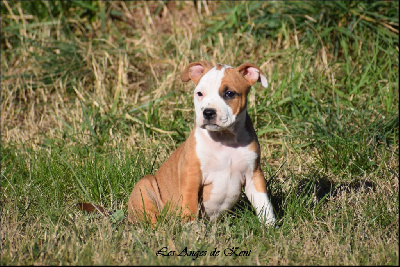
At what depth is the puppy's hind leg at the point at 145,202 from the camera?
5055 millimetres

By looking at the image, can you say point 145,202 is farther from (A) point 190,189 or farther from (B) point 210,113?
(B) point 210,113

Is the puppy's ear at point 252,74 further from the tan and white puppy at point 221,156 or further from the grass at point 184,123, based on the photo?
the grass at point 184,123

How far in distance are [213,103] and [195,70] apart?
61 centimetres

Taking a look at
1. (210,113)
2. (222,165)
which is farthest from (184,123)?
(210,113)

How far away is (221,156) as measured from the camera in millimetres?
4754

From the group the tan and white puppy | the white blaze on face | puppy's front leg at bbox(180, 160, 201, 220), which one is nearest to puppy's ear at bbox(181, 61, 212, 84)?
the tan and white puppy

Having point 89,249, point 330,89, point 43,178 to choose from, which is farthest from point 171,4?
point 89,249

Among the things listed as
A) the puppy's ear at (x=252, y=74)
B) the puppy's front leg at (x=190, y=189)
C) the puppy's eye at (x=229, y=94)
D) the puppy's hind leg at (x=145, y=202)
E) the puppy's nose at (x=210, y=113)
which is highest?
the puppy's ear at (x=252, y=74)

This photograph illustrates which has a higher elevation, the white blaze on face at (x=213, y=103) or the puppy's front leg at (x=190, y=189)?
the white blaze on face at (x=213, y=103)

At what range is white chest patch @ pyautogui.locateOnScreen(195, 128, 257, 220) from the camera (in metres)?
4.76

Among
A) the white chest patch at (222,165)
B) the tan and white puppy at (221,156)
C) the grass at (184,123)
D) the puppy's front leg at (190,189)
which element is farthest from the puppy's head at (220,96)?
the grass at (184,123)

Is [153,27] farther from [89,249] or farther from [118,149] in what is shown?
[89,249]

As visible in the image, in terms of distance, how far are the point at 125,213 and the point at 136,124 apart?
2.11 metres

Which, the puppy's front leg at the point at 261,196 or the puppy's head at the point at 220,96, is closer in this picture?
the puppy's head at the point at 220,96
